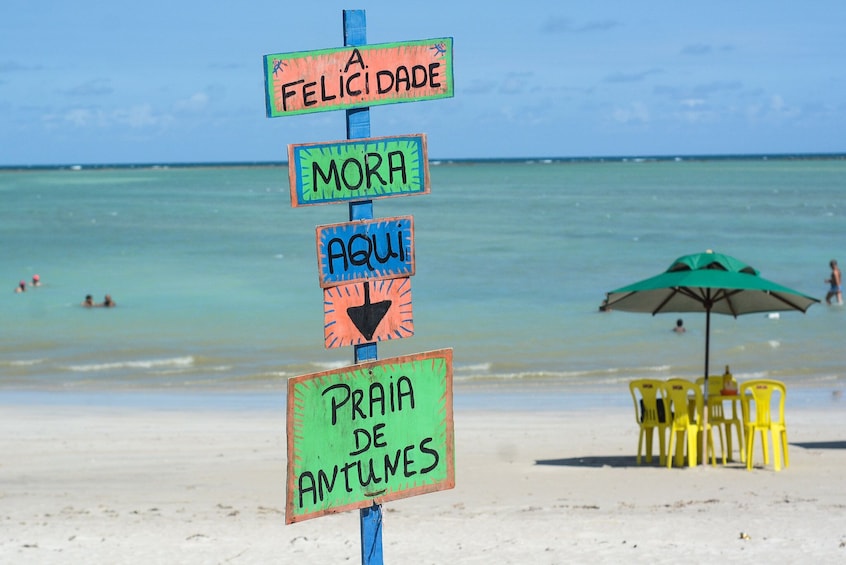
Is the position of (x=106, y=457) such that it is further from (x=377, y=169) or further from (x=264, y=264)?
(x=264, y=264)

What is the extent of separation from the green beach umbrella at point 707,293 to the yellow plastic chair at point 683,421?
17cm

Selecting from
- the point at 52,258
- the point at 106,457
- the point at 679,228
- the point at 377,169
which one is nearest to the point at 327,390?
the point at 377,169

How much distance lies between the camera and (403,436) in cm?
426

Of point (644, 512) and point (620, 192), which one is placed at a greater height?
point (620, 192)

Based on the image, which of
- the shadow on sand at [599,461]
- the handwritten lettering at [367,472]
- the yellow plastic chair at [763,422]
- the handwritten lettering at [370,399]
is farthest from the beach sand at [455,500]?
the handwritten lettering at [370,399]

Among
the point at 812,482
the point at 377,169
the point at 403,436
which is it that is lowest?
the point at 812,482

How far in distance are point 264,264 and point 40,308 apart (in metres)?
13.4

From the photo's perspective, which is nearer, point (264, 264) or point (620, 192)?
point (264, 264)

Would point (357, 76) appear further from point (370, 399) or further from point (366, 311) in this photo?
point (370, 399)

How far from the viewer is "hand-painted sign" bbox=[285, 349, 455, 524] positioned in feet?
13.5

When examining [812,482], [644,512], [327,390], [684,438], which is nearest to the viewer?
[327,390]

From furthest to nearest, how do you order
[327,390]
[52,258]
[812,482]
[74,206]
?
[74,206], [52,258], [812,482], [327,390]

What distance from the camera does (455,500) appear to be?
367 inches

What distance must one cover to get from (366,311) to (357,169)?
1.71ft
